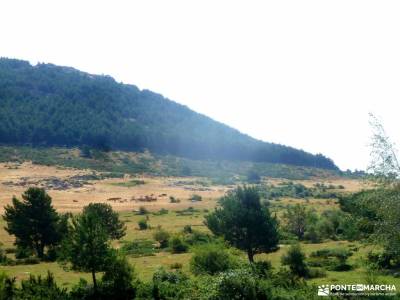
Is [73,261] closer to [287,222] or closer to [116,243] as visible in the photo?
[116,243]

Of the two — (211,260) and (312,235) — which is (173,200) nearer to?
(312,235)

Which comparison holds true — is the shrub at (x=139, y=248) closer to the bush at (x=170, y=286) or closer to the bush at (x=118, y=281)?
the bush at (x=170, y=286)

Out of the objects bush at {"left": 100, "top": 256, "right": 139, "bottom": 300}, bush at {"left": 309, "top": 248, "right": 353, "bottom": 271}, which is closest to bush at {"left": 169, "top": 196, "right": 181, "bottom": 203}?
bush at {"left": 309, "top": 248, "right": 353, "bottom": 271}

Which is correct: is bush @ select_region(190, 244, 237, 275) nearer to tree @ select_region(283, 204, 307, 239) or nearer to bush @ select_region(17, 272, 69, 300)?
bush @ select_region(17, 272, 69, 300)

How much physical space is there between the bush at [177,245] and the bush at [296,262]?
54.6 ft

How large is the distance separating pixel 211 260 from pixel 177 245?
18660 millimetres

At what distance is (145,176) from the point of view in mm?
166375

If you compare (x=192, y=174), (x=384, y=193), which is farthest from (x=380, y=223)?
(x=192, y=174)

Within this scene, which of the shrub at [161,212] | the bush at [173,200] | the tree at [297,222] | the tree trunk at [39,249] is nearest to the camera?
the tree trunk at [39,249]

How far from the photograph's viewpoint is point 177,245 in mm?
54656

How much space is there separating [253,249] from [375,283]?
1472 centimetres

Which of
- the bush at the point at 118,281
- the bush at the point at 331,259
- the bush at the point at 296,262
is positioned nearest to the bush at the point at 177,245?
the bush at the point at 331,259
